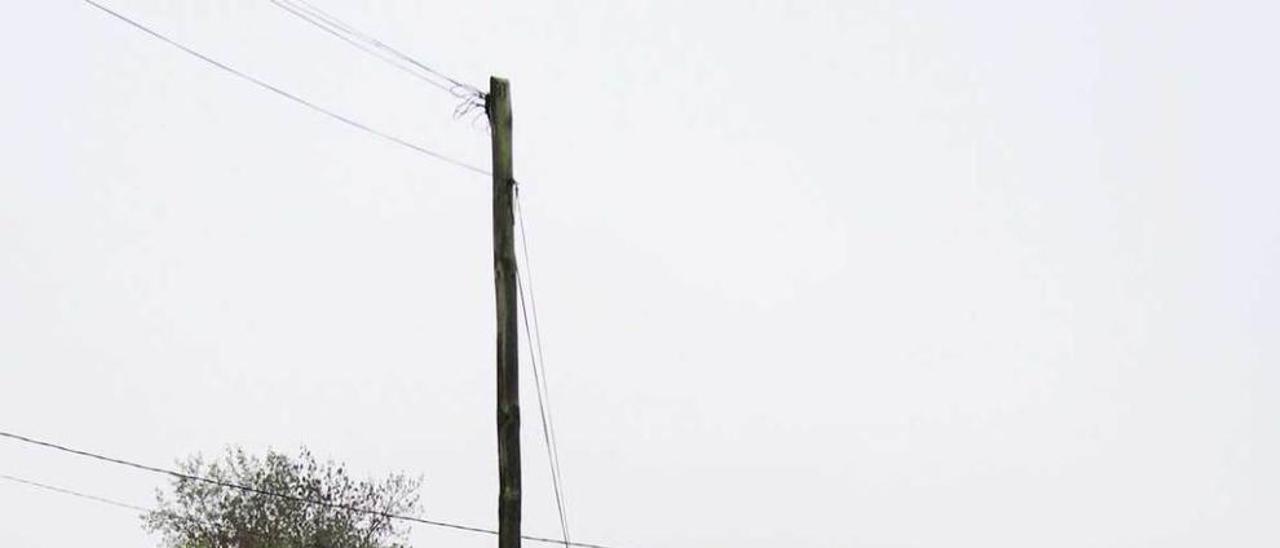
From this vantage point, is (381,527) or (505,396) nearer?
(505,396)

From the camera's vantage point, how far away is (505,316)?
976 inches

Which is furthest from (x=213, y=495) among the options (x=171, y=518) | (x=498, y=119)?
(x=498, y=119)

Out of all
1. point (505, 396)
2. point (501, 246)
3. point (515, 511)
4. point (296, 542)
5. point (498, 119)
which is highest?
point (296, 542)

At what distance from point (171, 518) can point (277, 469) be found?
4.23 meters

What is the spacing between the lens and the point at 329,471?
232 feet

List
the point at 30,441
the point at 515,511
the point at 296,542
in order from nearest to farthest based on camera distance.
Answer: the point at 515,511 < the point at 30,441 < the point at 296,542

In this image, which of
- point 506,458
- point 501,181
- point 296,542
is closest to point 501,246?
point 501,181

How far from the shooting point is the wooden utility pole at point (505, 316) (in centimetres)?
2408

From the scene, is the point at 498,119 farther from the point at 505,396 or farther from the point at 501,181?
the point at 505,396

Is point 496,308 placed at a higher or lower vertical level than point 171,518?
lower

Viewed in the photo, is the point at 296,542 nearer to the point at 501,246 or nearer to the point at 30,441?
the point at 30,441

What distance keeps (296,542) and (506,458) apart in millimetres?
45632

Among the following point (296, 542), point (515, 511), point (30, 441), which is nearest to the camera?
point (515, 511)

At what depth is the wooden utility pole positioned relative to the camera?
24.1 metres
